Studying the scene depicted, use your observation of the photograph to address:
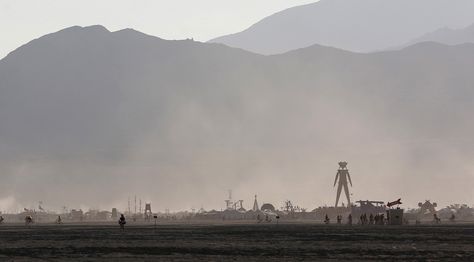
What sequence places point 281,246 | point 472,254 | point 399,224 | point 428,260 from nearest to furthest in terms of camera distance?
point 428,260
point 472,254
point 281,246
point 399,224

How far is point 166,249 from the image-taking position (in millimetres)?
64875

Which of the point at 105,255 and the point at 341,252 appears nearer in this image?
the point at 105,255

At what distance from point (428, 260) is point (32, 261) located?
2202 centimetres

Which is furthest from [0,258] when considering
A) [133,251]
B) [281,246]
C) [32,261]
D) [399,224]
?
[399,224]

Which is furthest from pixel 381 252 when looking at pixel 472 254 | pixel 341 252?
pixel 472 254

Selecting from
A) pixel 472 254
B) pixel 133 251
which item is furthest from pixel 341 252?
pixel 133 251

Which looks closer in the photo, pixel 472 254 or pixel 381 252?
pixel 472 254

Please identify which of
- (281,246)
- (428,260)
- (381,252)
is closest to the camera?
(428,260)

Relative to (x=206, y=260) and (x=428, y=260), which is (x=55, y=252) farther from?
(x=428, y=260)

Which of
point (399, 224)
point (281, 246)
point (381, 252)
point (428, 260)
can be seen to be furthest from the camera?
point (399, 224)

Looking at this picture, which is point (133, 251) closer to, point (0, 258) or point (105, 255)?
point (105, 255)

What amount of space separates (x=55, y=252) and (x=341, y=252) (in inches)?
743

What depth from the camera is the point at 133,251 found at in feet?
204

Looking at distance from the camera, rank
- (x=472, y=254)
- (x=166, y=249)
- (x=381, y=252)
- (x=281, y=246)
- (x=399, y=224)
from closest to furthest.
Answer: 1. (x=472, y=254)
2. (x=381, y=252)
3. (x=166, y=249)
4. (x=281, y=246)
5. (x=399, y=224)
